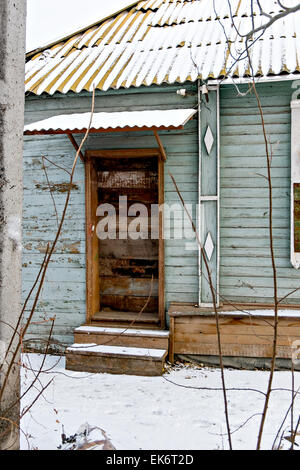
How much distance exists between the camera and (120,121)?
460 centimetres

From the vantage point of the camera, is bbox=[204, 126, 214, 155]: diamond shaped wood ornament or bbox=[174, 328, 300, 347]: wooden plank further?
bbox=[204, 126, 214, 155]: diamond shaped wood ornament

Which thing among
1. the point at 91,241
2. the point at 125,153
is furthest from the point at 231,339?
the point at 125,153

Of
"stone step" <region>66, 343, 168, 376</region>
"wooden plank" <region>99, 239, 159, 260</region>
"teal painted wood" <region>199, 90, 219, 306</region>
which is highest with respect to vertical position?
"teal painted wood" <region>199, 90, 219, 306</region>

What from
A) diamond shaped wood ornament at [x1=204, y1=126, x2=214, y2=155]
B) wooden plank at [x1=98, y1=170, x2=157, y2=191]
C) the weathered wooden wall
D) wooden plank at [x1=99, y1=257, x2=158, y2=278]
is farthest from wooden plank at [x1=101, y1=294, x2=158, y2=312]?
diamond shaped wood ornament at [x1=204, y1=126, x2=214, y2=155]

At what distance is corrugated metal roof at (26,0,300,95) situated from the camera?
4.93 m

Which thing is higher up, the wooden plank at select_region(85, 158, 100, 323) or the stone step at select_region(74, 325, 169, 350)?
the wooden plank at select_region(85, 158, 100, 323)

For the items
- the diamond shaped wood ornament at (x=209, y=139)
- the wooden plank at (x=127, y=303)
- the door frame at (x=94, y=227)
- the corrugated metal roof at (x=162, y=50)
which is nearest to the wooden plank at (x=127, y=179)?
the door frame at (x=94, y=227)

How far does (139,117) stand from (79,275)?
Result: 222 centimetres

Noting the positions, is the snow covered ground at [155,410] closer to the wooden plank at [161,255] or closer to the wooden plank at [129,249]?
the wooden plank at [161,255]

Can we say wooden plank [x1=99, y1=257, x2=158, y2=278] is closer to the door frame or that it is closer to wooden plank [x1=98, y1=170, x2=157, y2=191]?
the door frame

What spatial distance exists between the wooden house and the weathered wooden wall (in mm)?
15

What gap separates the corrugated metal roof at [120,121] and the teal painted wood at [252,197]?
2.33 feet

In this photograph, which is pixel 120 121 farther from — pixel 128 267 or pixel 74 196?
pixel 128 267
